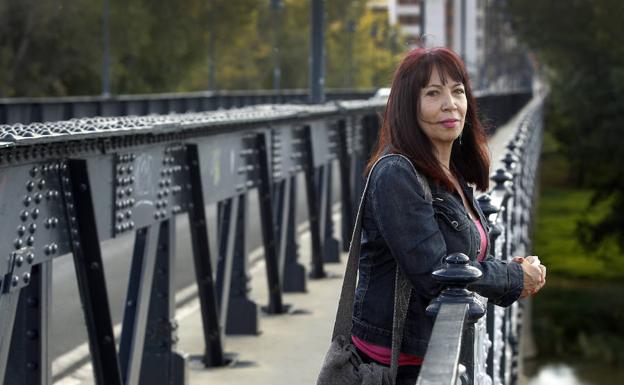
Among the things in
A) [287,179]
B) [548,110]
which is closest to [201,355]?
[287,179]

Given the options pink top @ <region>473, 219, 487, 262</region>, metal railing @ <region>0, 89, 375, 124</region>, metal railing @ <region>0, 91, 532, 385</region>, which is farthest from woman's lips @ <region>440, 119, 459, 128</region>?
metal railing @ <region>0, 89, 375, 124</region>

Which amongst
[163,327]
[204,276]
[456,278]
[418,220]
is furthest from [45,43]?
[456,278]

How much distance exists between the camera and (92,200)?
7.18 metres

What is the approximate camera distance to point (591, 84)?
2516 inches

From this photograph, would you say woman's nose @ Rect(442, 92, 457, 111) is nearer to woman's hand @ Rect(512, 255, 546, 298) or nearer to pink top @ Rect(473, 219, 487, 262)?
pink top @ Rect(473, 219, 487, 262)

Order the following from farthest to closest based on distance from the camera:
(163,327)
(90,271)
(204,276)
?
1. (204,276)
2. (163,327)
3. (90,271)

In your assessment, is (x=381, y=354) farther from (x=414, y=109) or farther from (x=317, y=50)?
(x=317, y=50)

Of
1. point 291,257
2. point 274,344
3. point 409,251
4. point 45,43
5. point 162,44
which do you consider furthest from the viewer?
point 162,44

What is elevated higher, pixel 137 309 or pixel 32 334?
pixel 32 334

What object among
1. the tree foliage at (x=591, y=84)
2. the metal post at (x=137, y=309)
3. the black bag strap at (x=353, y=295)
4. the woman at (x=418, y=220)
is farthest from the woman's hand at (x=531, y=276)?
the tree foliage at (x=591, y=84)

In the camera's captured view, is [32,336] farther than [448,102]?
Yes

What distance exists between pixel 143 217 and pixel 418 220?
160 inches

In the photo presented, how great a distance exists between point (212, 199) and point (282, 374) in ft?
3.70

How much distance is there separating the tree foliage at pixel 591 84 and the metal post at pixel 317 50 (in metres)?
39.0
